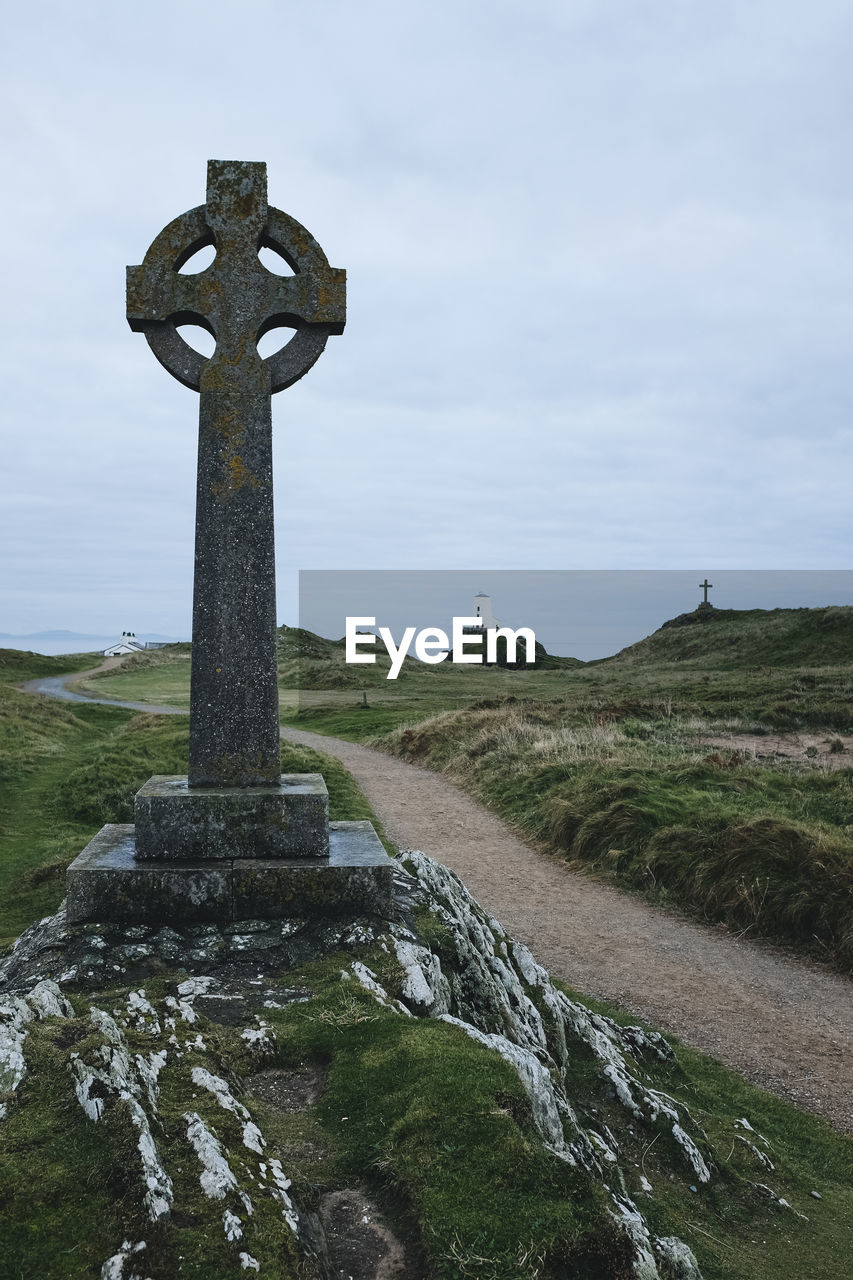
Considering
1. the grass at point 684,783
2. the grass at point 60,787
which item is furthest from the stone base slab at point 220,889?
the grass at point 684,783

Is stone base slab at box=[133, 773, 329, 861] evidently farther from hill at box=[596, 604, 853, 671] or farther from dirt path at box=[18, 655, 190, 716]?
hill at box=[596, 604, 853, 671]

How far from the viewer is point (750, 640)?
59375 mm

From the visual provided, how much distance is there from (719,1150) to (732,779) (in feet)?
32.8

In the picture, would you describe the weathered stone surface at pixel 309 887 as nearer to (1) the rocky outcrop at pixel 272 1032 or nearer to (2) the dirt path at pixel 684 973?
(1) the rocky outcrop at pixel 272 1032

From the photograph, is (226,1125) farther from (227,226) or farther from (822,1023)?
(822,1023)

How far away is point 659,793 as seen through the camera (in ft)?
43.9

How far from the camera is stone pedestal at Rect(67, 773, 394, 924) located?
17.3 ft

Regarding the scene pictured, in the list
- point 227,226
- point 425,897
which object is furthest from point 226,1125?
point 227,226

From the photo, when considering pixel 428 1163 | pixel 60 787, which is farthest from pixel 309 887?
pixel 60 787

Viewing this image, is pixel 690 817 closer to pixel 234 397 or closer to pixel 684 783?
pixel 684 783

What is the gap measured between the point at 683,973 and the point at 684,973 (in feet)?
0.03

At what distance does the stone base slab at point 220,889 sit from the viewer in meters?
5.26

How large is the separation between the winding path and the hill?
134ft

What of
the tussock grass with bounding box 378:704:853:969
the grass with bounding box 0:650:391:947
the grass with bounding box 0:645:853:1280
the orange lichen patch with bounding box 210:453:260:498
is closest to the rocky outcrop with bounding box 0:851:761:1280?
the grass with bounding box 0:645:853:1280
